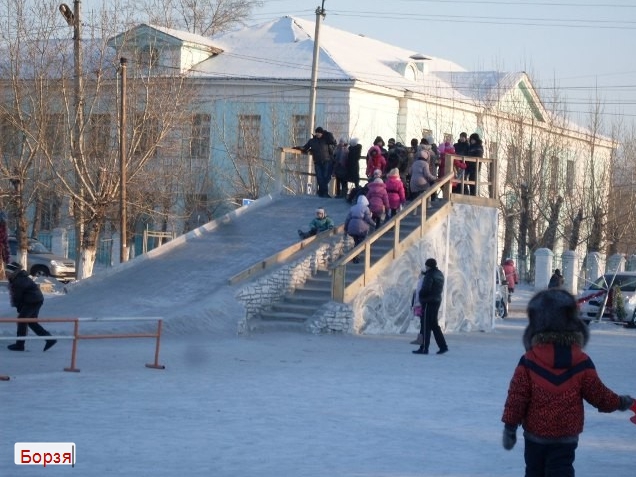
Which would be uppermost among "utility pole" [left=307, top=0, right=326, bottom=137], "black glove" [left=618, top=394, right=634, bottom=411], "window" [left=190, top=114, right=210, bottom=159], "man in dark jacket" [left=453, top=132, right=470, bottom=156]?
"utility pole" [left=307, top=0, right=326, bottom=137]

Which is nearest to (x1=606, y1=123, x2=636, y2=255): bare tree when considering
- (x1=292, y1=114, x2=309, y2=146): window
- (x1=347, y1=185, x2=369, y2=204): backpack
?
(x1=292, y1=114, x2=309, y2=146): window

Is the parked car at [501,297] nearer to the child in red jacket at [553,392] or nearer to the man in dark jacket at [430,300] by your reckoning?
the man in dark jacket at [430,300]

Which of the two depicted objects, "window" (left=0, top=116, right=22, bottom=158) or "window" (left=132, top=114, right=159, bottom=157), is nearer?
"window" (left=132, top=114, right=159, bottom=157)

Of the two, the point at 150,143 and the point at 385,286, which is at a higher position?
the point at 150,143

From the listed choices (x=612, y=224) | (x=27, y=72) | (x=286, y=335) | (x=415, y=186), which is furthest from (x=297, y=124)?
(x=286, y=335)

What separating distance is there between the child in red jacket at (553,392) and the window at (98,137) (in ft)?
105

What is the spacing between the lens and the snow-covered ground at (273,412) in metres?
9.52

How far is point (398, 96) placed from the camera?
158ft

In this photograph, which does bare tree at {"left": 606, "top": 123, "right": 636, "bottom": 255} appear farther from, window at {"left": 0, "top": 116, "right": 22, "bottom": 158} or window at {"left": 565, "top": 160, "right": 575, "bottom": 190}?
window at {"left": 0, "top": 116, "right": 22, "bottom": 158}

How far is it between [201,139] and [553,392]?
130 feet

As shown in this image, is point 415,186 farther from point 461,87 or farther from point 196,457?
point 461,87

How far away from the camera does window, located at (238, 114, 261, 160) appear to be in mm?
45188

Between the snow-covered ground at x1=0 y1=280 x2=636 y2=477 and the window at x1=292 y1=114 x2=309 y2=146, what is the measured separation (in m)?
25.8

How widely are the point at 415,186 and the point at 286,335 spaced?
218 inches
